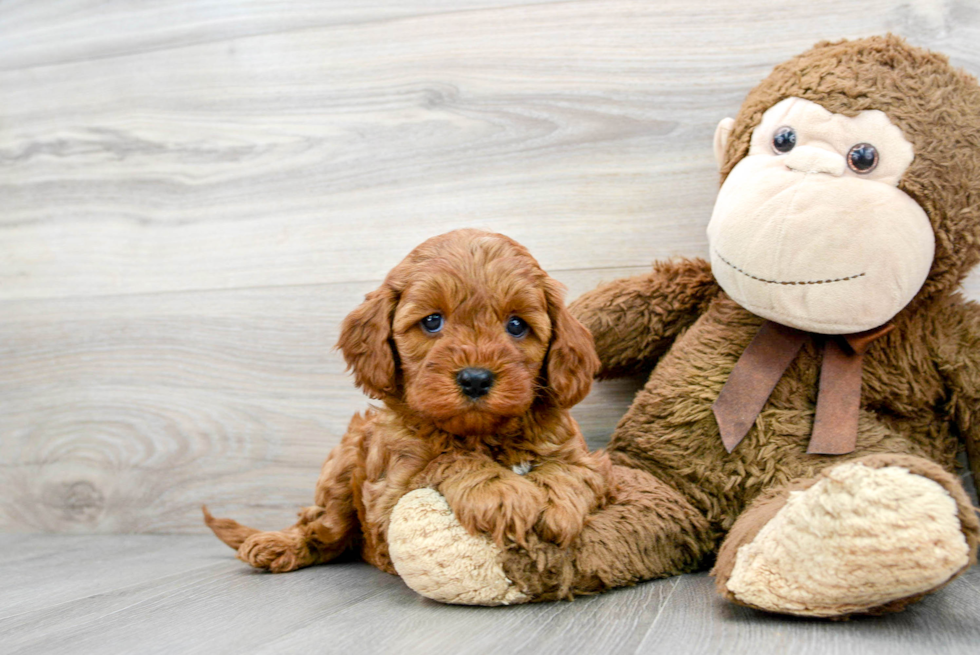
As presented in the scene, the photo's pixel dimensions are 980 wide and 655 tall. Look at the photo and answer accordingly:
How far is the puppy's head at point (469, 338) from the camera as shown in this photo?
3.56 feet

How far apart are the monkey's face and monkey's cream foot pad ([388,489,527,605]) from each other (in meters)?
0.58

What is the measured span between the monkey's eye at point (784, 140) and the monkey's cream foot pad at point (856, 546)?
540 millimetres

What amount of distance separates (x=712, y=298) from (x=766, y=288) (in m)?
0.25

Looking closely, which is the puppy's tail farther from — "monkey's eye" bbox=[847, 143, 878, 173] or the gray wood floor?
"monkey's eye" bbox=[847, 143, 878, 173]

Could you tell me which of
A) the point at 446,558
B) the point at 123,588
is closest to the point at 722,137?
the point at 446,558

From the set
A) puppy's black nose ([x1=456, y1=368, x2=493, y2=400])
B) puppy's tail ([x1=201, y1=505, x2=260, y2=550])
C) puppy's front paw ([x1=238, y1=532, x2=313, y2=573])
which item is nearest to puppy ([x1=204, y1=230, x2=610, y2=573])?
puppy's black nose ([x1=456, y1=368, x2=493, y2=400])

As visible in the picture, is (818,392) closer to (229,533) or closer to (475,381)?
(475,381)

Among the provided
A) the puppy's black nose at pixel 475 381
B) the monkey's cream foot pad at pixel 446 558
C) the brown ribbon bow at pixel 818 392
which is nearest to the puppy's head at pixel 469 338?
the puppy's black nose at pixel 475 381

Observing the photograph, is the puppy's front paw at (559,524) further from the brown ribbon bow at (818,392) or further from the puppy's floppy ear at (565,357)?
the brown ribbon bow at (818,392)

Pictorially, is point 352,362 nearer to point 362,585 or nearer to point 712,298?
point 362,585

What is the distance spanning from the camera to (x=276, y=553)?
1447mm

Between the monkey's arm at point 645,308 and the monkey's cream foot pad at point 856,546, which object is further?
the monkey's arm at point 645,308

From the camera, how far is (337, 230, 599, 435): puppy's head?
3.56 ft

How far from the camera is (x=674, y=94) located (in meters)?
1.66
